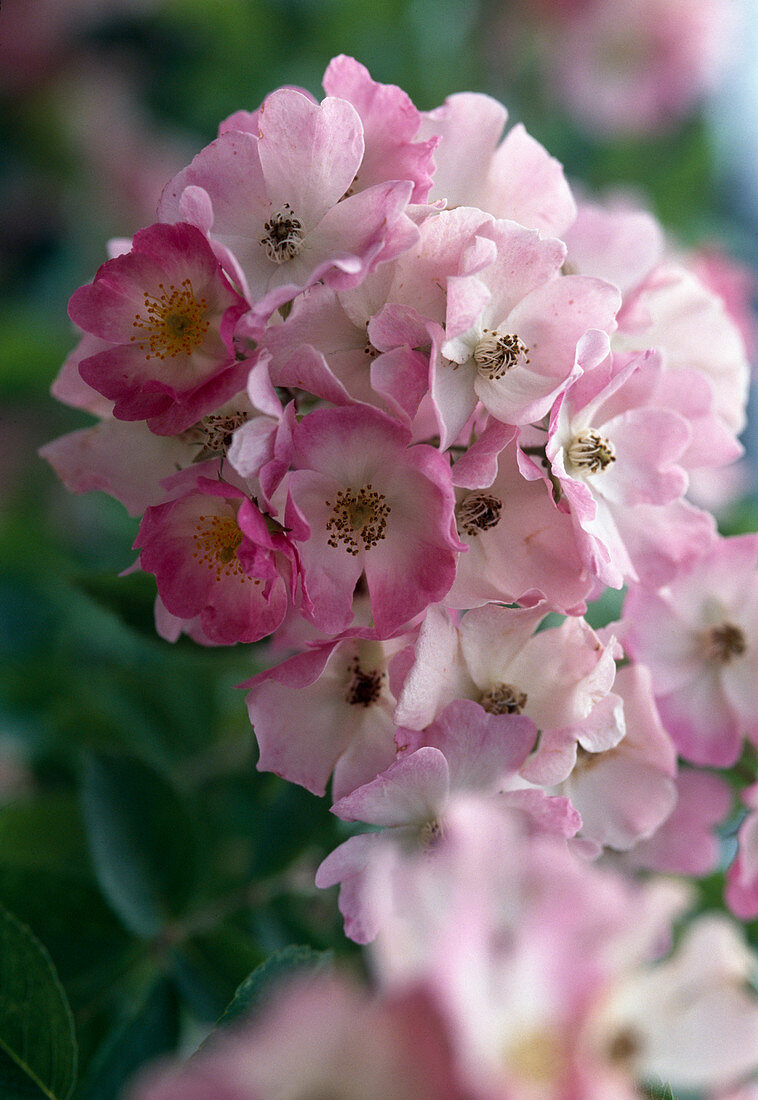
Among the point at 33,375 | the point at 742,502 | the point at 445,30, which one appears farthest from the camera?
the point at 445,30

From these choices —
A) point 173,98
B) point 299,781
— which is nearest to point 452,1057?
point 299,781

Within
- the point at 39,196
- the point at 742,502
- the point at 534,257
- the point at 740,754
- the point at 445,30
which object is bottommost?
the point at 742,502

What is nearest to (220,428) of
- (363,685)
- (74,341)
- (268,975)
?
(363,685)

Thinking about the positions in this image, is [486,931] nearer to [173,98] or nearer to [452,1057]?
[452,1057]

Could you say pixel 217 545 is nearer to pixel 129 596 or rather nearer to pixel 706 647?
pixel 129 596

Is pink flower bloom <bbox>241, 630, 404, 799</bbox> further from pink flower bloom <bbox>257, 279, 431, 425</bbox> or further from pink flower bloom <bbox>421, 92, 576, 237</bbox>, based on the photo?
pink flower bloom <bbox>421, 92, 576, 237</bbox>

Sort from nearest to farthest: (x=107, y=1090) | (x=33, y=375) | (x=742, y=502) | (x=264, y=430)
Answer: (x=264, y=430) → (x=107, y=1090) → (x=33, y=375) → (x=742, y=502)

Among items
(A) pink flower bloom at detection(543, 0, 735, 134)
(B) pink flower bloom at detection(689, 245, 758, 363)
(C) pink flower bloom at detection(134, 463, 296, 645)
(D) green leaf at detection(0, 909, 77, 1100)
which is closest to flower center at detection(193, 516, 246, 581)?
(C) pink flower bloom at detection(134, 463, 296, 645)

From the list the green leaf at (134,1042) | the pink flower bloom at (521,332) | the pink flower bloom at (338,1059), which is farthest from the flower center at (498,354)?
the green leaf at (134,1042)
